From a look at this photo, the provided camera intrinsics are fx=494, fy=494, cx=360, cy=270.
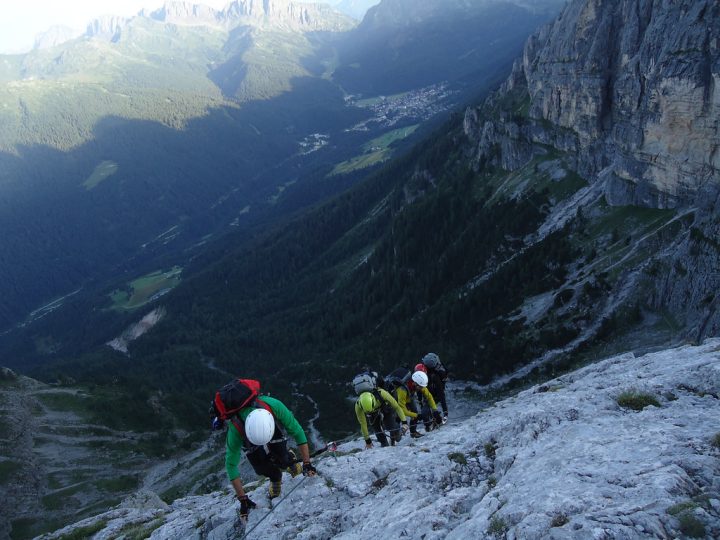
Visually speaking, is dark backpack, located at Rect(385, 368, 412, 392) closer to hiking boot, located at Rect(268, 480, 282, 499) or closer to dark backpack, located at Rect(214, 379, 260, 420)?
hiking boot, located at Rect(268, 480, 282, 499)

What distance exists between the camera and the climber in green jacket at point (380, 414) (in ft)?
69.2

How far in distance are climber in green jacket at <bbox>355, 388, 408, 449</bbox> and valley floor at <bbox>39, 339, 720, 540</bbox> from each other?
4.82ft

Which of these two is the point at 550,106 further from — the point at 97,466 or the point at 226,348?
the point at 226,348

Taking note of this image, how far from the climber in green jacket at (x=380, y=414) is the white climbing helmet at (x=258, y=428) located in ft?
21.2

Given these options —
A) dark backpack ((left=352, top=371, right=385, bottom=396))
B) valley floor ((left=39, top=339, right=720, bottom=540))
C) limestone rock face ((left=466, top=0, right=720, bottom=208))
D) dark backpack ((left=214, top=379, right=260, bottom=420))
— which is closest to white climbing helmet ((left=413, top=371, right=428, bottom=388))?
valley floor ((left=39, top=339, right=720, bottom=540))

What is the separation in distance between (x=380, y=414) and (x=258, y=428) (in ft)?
29.1

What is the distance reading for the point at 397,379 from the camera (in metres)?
23.8

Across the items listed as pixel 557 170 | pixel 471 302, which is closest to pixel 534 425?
pixel 471 302

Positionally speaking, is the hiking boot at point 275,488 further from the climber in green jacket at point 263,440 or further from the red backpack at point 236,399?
the red backpack at point 236,399

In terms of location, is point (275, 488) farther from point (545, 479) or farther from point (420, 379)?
point (545, 479)

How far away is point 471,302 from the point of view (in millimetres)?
93500

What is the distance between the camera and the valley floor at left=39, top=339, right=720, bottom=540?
10.4 m

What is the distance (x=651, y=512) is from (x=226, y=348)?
170 m

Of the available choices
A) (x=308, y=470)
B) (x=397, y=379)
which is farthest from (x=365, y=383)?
(x=308, y=470)
